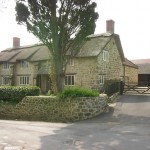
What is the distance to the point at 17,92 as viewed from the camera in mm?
24562

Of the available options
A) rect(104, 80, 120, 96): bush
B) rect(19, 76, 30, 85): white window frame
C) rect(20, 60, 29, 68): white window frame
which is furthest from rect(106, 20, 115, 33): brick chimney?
rect(19, 76, 30, 85): white window frame

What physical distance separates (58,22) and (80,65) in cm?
1079

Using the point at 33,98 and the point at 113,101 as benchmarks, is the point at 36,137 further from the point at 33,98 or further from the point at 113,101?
the point at 113,101

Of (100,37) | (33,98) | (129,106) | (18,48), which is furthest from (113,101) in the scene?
(18,48)

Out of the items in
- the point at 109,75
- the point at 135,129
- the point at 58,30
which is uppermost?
the point at 58,30

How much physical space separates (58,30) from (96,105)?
7038 mm

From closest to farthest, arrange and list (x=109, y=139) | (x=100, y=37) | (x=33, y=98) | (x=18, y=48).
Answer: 1. (x=109, y=139)
2. (x=33, y=98)
3. (x=100, y=37)
4. (x=18, y=48)

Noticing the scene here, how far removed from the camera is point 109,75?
1410 inches

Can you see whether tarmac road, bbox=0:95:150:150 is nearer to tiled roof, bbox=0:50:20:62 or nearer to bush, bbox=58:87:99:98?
bush, bbox=58:87:99:98

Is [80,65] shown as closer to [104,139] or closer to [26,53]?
[26,53]

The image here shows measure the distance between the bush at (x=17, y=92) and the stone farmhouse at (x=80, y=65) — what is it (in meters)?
7.47

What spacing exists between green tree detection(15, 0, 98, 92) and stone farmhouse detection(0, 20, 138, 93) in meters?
3.48

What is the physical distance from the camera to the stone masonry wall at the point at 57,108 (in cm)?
2080

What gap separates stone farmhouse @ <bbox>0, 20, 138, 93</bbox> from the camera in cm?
3291
